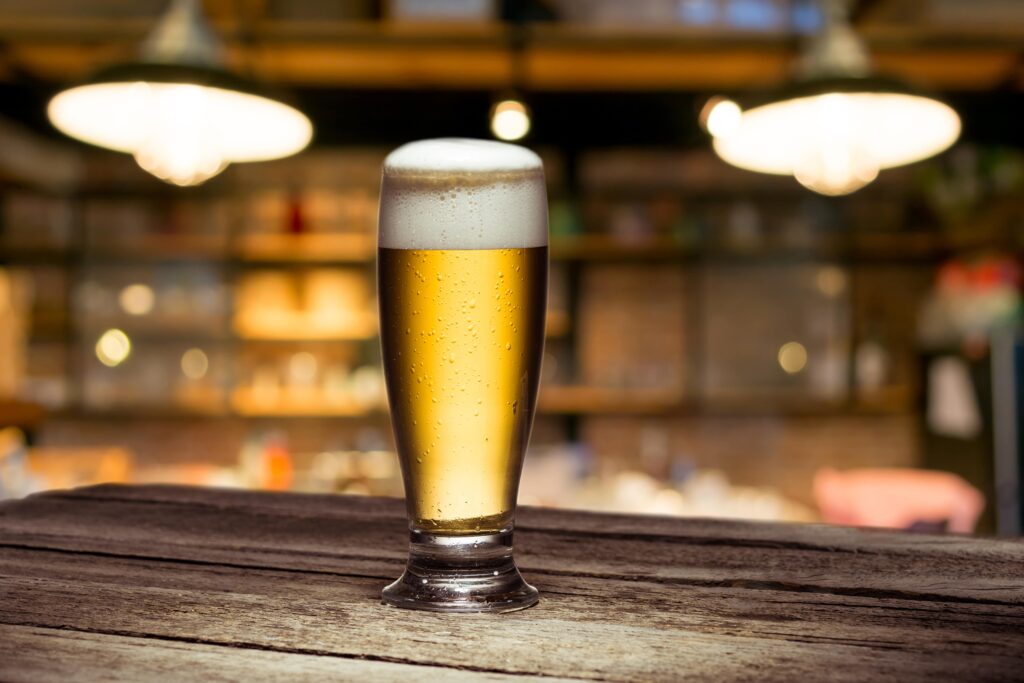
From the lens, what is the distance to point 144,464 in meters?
6.34

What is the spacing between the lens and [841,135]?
283cm

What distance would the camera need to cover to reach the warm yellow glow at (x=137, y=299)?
635cm

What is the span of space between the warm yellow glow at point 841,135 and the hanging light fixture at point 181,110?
1.40 metres

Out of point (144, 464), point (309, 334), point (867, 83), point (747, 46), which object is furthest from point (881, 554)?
point (144, 464)

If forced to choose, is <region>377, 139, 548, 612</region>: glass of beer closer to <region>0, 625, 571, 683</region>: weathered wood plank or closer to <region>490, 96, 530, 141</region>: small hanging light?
<region>0, 625, 571, 683</region>: weathered wood plank

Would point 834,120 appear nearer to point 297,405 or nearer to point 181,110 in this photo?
point 181,110

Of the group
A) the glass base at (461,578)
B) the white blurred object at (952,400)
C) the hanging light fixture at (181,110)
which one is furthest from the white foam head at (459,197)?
the white blurred object at (952,400)

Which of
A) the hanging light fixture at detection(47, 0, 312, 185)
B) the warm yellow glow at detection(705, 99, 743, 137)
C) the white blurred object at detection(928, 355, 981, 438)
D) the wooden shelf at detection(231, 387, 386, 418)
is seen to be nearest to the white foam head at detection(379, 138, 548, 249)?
the hanging light fixture at detection(47, 0, 312, 185)

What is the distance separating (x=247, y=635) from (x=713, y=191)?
625 centimetres

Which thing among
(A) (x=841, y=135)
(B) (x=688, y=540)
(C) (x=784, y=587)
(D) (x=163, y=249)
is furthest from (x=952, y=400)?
(C) (x=784, y=587)

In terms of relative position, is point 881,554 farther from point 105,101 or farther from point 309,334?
point 309,334

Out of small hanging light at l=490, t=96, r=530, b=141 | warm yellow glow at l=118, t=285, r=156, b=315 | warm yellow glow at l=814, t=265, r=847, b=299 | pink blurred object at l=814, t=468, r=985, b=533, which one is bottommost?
pink blurred object at l=814, t=468, r=985, b=533

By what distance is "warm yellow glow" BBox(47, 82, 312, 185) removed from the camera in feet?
8.95

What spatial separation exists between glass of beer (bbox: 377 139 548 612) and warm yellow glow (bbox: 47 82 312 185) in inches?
83.2
